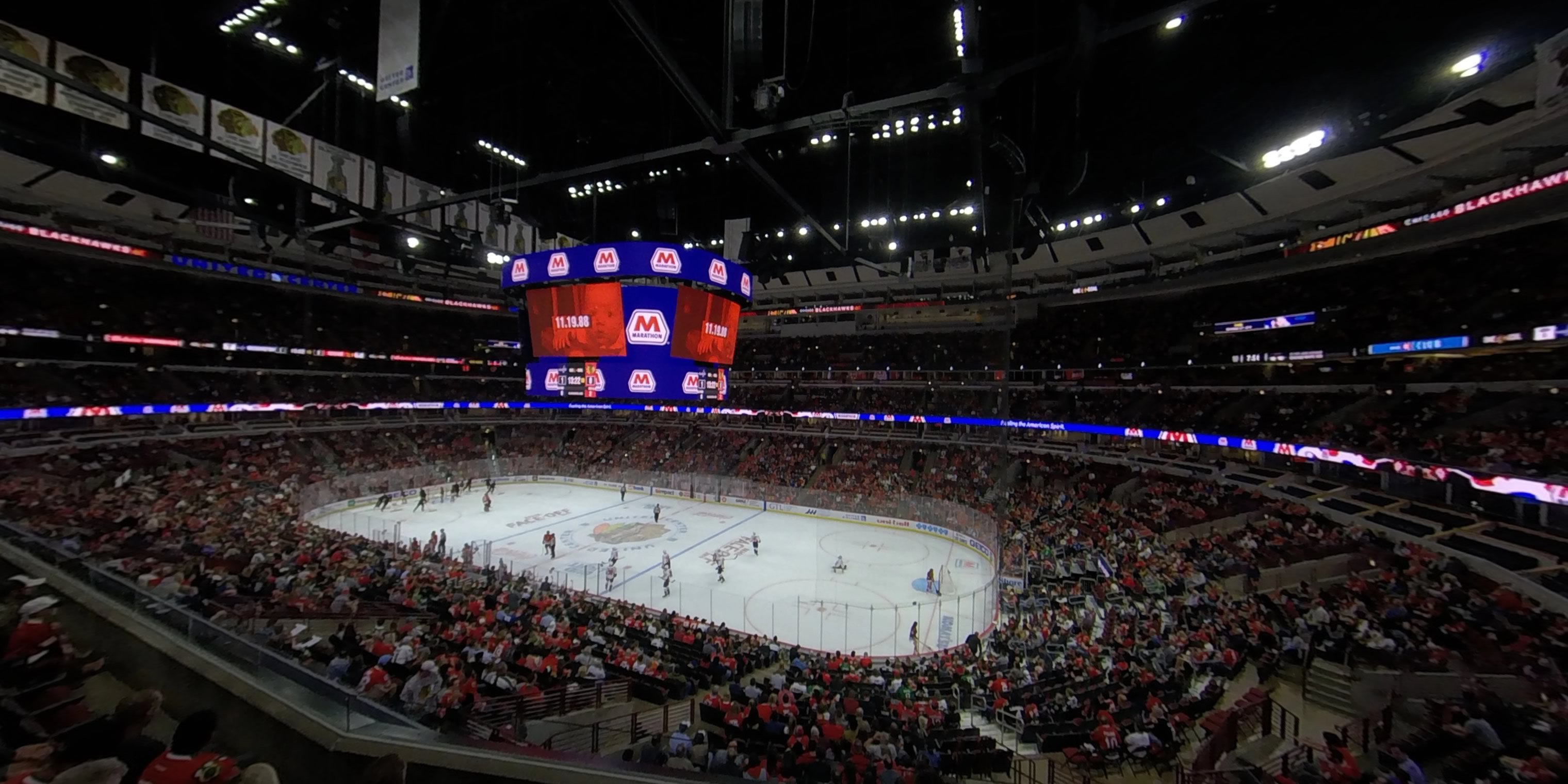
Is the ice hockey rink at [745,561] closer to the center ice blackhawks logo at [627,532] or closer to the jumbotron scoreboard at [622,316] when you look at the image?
the center ice blackhawks logo at [627,532]

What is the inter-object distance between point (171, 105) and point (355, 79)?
679 cm

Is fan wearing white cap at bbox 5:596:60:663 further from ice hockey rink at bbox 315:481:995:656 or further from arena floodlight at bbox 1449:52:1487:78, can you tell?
arena floodlight at bbox 1449:52:1487:78

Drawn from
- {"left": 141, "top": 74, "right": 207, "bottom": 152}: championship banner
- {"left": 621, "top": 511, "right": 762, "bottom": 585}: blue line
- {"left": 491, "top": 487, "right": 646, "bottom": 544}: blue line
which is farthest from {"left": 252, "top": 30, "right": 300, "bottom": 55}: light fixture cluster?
{"left": 491, "top": 487, "right": 646, "bottom": 544}: blue line

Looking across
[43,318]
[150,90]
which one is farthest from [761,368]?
[43,318]

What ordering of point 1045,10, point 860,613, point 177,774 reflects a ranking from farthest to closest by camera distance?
point 860,613 → point 1045,10 → point 177,774

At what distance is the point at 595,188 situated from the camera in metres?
15.3

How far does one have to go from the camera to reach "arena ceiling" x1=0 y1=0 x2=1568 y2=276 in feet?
21.8

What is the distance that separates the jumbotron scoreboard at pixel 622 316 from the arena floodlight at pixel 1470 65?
11593 mm

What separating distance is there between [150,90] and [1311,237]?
3223 cm

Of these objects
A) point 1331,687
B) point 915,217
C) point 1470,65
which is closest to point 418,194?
point 915,217

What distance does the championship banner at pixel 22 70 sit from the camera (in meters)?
11.7

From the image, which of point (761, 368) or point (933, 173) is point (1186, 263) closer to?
point (933, 173)

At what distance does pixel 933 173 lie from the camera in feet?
43.0

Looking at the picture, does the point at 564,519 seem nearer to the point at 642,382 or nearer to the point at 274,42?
the point at 642,382
